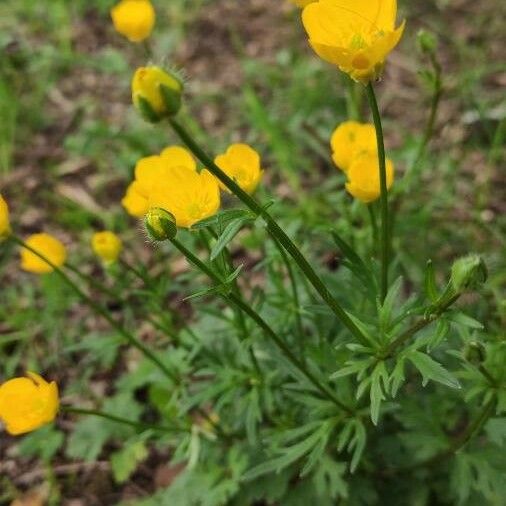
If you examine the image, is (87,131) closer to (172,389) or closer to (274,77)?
(274,77)

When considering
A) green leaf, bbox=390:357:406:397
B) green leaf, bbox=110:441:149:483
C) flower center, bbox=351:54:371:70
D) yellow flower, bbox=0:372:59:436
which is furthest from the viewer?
green leaf, bbox=110:441:149:483

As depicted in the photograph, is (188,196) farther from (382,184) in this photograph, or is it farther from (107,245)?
(107,245)

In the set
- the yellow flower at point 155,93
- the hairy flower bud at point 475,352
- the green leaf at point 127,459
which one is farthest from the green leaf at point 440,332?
the green leaf at point 127,459

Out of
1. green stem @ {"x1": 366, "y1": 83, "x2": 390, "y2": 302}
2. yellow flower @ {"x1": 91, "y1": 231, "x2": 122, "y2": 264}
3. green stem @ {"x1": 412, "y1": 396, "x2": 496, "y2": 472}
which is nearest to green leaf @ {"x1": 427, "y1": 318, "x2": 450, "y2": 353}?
green stem @ {"x1": 366, "y1": 83, "x2": 390, "y2": 302}

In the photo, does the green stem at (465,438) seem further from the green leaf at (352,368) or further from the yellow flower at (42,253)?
the yellow flower at (42,253)

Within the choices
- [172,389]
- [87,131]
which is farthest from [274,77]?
[172,389]

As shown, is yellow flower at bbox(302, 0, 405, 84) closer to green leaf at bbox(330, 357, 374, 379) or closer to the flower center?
the flower center
